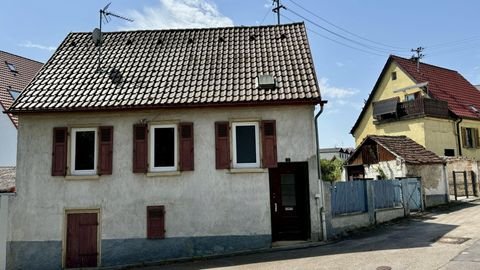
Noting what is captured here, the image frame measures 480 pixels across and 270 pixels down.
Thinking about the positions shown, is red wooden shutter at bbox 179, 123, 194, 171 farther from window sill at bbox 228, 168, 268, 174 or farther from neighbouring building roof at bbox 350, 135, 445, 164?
neighbouring building roof at bbox 350, 135, 445, 164

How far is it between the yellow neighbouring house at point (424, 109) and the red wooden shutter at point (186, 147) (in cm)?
2029

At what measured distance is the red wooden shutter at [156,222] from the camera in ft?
41.4

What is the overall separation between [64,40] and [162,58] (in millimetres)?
4520

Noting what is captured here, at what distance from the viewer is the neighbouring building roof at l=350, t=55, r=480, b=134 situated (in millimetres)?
30547

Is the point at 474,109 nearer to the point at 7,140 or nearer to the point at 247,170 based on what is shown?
the point at 247,170

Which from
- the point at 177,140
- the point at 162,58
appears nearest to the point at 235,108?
the point at 177,140

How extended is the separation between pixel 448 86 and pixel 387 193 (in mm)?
19955

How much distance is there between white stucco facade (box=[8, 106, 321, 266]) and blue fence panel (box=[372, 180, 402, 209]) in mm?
5173

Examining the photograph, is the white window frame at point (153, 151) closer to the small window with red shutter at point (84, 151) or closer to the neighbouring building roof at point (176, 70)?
the neighbouring building roof at point (176, 70)

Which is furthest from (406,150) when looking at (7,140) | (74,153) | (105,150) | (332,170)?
(7,140)

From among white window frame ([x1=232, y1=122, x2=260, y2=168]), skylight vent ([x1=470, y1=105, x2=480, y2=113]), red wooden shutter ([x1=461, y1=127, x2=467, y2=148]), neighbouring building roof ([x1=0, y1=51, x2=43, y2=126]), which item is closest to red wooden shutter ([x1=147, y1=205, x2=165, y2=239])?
white window frame ([x1=232, y1=122, x2=260, y2=168])

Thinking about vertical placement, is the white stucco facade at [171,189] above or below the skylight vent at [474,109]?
below

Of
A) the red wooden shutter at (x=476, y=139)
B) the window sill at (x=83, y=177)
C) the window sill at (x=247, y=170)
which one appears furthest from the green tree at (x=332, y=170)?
the window sill at (x=83, y=177)

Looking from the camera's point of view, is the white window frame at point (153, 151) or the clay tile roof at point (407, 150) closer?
the white window frame at point (153, 151)
